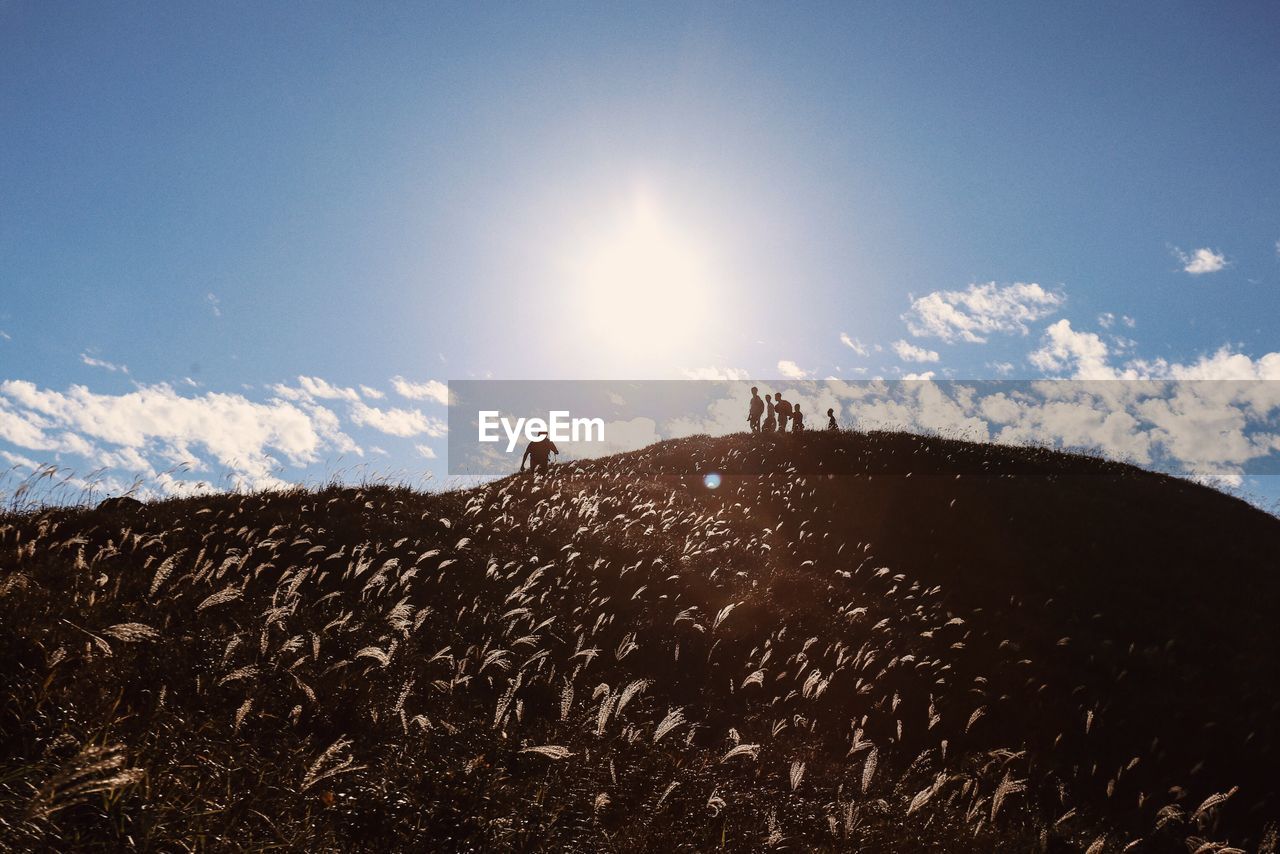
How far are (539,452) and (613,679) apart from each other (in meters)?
13.3

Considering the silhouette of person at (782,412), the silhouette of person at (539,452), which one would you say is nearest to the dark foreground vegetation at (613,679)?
the silhouette of person at (539,452)

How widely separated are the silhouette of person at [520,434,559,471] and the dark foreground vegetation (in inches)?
133

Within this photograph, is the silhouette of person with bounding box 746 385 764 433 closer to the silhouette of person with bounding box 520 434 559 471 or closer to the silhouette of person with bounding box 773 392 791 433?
the silhouette of person with bounding box 773 392 791 433

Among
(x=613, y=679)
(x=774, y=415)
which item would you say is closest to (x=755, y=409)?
(x=774, y=415)

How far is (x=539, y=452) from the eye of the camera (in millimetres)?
20578

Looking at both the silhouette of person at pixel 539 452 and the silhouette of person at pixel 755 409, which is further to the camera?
the silhouette of person at pixel 755 409

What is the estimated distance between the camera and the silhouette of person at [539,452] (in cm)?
2050

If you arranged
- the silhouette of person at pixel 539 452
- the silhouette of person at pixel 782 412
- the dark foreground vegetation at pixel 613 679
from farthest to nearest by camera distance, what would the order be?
the silhouette of person at pixel 782 412, the silhouette of person at pixel 539 452, the dark foreground vegetation at pixel 613 679

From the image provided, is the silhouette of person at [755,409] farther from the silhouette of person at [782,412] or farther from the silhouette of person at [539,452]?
the silhouette of person at [539,452]

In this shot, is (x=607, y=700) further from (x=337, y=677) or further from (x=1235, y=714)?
(x=1235, y=714)

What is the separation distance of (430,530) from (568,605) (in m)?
3.17

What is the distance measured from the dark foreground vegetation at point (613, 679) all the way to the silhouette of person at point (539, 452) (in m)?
3.37

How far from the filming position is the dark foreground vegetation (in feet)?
14.3

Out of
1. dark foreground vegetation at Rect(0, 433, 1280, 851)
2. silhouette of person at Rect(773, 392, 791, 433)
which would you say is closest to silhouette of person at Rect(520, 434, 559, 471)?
dark foreground vegetation at Rect(0, 433, 1280, 851)
